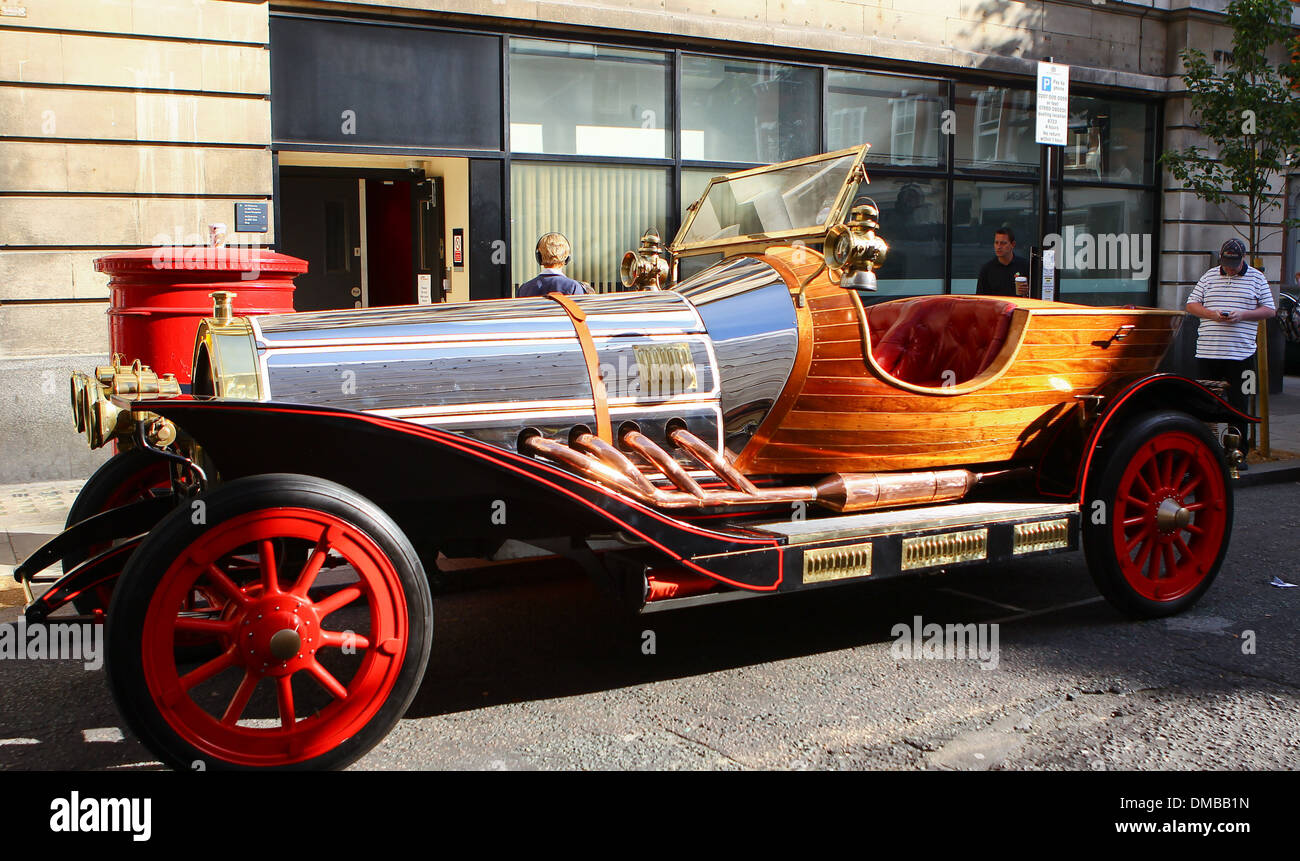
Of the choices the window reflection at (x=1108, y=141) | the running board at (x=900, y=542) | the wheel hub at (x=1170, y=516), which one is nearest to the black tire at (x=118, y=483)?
the running board at (x=900, y=542)

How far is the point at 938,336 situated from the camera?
5.25 metres

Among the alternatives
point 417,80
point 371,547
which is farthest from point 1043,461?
point 417,80

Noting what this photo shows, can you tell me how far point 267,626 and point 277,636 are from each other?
0.04 meters

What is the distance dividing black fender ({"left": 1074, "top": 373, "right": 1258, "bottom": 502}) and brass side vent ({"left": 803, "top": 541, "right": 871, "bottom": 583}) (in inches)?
47.2

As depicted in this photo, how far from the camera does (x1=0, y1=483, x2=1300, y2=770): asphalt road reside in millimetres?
3410

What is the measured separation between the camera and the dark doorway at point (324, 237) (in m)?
10.1

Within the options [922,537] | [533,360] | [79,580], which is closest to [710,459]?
[533,360]

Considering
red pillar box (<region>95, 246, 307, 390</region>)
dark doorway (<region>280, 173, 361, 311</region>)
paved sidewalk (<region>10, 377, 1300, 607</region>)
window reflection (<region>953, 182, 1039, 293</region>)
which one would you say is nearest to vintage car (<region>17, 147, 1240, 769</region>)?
red pillar box (<region>95, 246, 307, 390</region>)

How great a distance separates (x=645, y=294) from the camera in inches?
173

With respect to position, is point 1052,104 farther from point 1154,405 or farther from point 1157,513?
point 1157,513

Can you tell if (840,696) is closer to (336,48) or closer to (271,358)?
(271,358)

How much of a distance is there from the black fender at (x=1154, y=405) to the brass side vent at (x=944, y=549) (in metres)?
0.64

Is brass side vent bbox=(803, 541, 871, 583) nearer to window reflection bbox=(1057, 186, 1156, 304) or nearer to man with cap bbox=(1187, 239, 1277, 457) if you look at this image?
man with cap bbox=(1187, 239, 1277, 457)

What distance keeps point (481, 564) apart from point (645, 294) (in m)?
1.53
